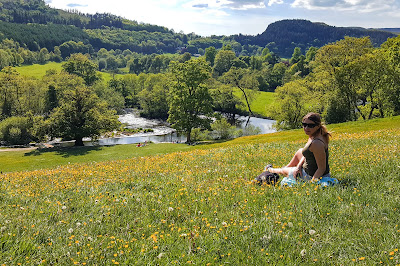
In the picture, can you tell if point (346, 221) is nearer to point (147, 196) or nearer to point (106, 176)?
point (147, 196)

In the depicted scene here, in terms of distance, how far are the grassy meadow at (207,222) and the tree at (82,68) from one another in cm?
12214

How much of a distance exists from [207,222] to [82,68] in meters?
131

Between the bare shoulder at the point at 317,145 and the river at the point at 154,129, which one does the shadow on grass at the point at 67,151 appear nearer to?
the river at the point at 154,129

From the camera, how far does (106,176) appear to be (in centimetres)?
1191

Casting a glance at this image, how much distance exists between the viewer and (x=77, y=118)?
186ft

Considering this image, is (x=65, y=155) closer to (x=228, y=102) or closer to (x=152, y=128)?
(x=152, y=128)

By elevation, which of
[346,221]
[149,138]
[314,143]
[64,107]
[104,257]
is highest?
[314,143]

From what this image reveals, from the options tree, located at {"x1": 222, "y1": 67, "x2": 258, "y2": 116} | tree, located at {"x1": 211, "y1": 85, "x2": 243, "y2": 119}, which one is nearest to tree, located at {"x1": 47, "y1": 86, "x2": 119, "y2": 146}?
tree, located at {"x1": 211, "y1": 85, "x2": 243, "y2": 119}

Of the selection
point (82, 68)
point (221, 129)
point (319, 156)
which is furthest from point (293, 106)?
point (82, 68)

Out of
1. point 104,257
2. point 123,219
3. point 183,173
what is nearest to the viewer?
point 104,257

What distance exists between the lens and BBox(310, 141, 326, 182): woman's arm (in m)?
8.61

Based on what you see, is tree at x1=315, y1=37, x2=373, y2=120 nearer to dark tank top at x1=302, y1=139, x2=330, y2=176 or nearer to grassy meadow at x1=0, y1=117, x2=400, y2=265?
grassy meadow at x1=0, y1=117, x2=400, y2=265

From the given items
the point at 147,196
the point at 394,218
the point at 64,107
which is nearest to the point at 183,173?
the point at 147,196

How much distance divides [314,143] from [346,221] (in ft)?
9.44
